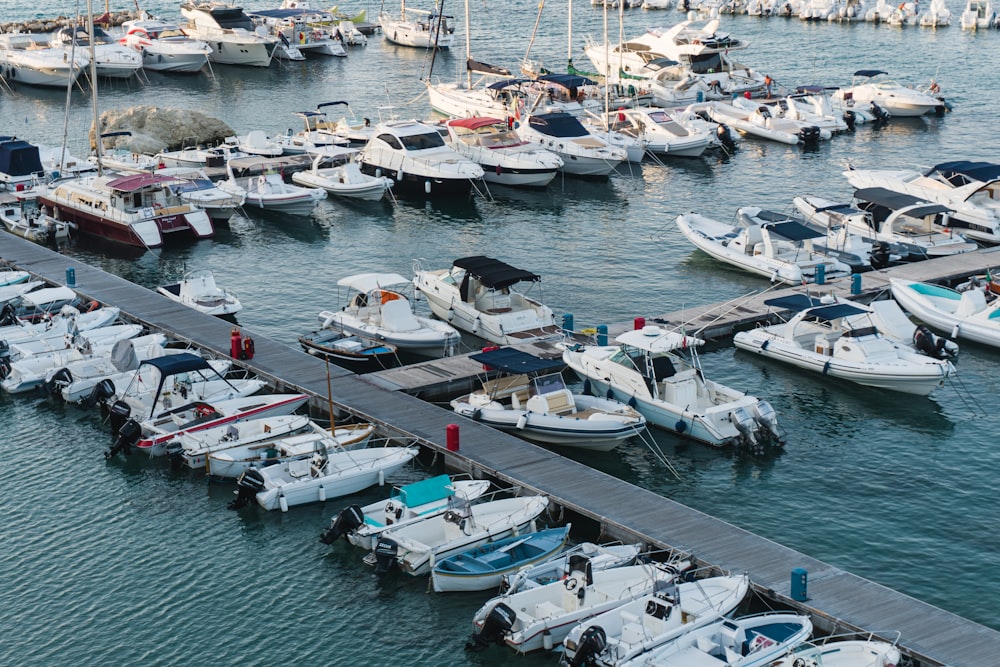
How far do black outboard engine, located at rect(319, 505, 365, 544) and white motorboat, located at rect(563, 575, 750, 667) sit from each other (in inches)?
265

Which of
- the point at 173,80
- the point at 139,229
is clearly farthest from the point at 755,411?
the point at 173,80

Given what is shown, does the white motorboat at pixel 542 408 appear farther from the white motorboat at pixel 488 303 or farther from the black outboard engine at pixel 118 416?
the black outboard engine at pixel 118 416

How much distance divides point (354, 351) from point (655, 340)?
32.0 feet

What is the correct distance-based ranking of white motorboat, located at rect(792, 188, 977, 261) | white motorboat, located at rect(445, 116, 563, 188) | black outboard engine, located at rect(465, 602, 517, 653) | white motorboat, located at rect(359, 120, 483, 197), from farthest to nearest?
white motorboat, located at rect(445, 116, 563, 188) → white motorboat, located at rect(359, 120, 483, 197) → white motorboat, located at rect(792, 188, 977, 261) → black outboard engine, located at rect(465, 602, 517, 653)

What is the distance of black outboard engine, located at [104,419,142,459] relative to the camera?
36.0 metres

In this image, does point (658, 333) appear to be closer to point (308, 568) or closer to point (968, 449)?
point (968, 449)

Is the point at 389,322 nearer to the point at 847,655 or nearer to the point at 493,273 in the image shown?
the point at 493,273

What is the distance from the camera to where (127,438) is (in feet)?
118

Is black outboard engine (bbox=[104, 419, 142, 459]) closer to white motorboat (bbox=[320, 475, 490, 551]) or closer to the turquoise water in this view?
the turquoise water

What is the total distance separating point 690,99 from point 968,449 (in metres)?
49.3

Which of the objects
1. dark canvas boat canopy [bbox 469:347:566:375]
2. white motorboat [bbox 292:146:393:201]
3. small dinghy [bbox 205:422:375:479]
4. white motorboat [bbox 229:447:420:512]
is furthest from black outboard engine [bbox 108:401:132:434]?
white motorboat [bbox 292:146:393:201]

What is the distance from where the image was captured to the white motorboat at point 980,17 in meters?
110

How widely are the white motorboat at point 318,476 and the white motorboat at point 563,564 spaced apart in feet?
20.8

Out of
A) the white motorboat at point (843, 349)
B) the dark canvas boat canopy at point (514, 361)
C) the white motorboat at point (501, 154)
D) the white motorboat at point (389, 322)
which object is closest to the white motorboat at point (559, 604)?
the dark canvas boat canopy at point (514, 361)
